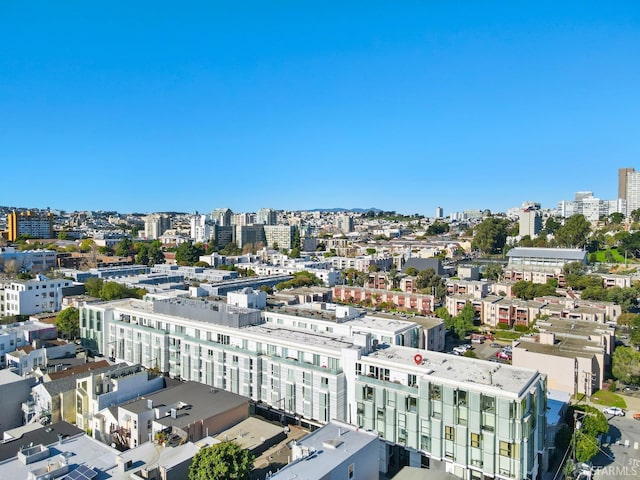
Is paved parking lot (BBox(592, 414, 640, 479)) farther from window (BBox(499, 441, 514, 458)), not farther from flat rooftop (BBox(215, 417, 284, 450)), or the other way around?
flat rooftop (BBox(215, 417, 284, 450))

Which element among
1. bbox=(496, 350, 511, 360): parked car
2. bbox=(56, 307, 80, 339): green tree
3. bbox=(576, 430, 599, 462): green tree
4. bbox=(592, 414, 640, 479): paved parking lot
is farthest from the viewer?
bbox=(56, 307, 80, 339): green tree

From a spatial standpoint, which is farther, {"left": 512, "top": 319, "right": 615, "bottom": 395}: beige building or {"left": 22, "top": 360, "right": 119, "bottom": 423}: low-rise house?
{"left": 512, "top": 319, "right": 615, "bottom": 395}: beige building

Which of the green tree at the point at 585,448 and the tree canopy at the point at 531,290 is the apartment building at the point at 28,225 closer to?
the tree canopy at the point at 531,290

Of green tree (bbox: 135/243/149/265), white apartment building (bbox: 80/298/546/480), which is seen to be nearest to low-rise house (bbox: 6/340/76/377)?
white apartment building (bbox: 80/298/546/480)

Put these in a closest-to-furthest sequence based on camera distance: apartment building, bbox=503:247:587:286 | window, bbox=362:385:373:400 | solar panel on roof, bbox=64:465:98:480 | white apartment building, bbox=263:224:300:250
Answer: solar panel on roof, bbox=64:465:98:480
window, bbox=362:385:373:400
apartment building, bbox=503:247:587:286
white apartment building, bbox=263:224:300:250

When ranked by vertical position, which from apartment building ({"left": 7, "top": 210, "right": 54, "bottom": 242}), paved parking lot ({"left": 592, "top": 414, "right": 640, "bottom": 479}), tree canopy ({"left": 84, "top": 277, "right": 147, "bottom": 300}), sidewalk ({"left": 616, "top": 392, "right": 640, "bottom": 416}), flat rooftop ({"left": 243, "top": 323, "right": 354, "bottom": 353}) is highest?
apartment building ({"left": 7, "top": 210, "right": 54, "bottom": 242})

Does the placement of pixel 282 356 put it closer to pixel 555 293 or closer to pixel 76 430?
pixel 76 430

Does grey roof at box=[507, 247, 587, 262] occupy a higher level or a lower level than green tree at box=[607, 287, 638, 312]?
higher

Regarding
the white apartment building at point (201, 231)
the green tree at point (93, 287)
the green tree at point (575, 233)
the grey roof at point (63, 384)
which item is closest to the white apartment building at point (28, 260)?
the green tree at point (93, 287)
